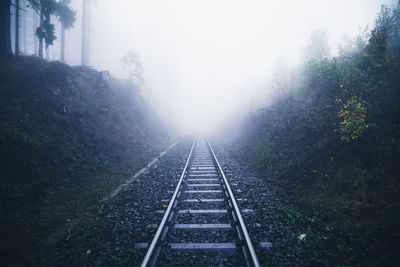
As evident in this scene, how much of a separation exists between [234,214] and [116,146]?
1011cm

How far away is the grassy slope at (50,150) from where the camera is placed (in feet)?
16.0

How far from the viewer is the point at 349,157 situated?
20.5 ft

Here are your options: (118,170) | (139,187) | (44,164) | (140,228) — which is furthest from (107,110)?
(140,228)

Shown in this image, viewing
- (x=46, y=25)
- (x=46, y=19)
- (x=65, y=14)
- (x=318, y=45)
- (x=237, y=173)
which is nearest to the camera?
(x=237, y=173)

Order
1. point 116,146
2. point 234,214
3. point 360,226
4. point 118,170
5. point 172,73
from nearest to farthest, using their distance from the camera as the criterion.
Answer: point 360,226 → point 234,214 → point 118,170 → point 116,146 → point 172,73

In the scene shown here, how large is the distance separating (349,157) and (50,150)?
1202 centimetres

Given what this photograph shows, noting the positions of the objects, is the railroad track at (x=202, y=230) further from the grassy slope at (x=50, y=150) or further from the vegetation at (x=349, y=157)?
the grassy slope at (x=50, y=150)

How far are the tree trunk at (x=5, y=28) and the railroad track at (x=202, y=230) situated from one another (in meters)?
15.2

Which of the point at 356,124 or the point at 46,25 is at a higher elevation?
the point at 46,25

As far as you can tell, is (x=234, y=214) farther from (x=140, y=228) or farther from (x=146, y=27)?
(x=146, y=27)

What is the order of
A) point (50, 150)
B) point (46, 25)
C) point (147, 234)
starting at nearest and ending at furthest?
1. point (147, 234)
2. point (50, 150)
3. point (46, 25)

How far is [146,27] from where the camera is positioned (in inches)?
1298

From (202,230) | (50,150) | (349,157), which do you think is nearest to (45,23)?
(50,150)

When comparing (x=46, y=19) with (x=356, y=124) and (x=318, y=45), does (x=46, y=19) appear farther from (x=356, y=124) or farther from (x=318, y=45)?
(x=318, y=45)
